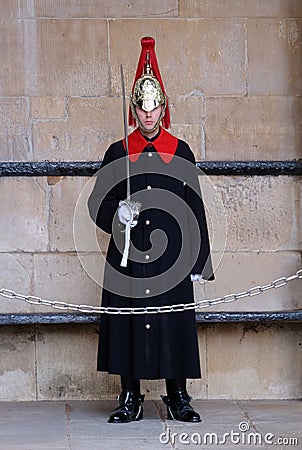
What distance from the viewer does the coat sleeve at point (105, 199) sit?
18.7 feet

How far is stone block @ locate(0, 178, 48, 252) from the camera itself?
6.40 m

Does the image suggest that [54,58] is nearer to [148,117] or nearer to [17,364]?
[148,117]

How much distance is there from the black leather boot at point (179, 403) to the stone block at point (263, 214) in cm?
100

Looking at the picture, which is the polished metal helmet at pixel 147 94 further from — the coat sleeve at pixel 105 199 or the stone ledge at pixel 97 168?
the stone ledge at pixel 97 168

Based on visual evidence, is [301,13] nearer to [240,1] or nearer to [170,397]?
[240,1]

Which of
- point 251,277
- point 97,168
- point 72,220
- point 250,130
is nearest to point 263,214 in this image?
point 251,277

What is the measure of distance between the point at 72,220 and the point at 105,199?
0.74m

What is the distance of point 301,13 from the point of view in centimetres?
647

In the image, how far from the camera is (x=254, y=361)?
254 inches

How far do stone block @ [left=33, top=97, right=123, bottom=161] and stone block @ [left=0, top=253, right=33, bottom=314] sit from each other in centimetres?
56

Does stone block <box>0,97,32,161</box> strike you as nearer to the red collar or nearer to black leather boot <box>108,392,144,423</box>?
the red collar

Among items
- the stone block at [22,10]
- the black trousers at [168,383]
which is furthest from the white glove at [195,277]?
the stone block at [22,10]

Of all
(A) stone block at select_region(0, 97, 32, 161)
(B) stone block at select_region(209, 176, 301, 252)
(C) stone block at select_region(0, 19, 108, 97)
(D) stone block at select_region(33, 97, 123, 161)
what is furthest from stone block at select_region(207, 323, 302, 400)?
(C) stone block at select_region(0, 19, 108, 97)

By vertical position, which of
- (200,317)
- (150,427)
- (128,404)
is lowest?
(150,427)
